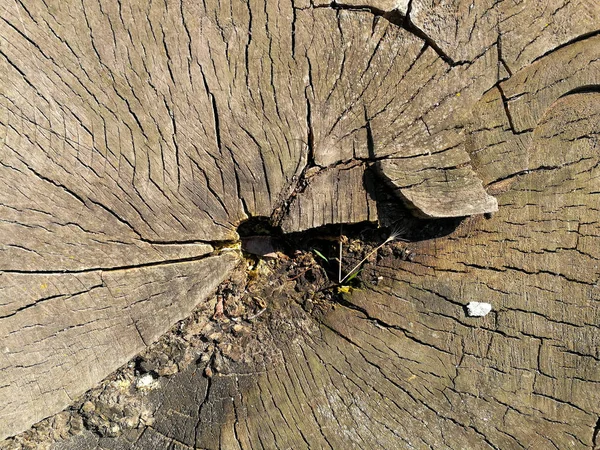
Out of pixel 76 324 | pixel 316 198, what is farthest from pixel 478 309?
pixel 76 324

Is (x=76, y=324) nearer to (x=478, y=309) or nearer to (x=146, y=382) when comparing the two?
(x=146, y=382)

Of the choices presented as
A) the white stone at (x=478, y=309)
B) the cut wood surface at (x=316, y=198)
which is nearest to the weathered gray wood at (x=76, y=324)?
the cut wood surface at (x=316, y=198)

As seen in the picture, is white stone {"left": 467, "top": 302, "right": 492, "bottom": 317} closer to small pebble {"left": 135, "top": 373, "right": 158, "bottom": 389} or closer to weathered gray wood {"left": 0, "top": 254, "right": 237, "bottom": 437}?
weathered gray wood {"left": 0, "top": 254, "right": 237, "bottom": 437}

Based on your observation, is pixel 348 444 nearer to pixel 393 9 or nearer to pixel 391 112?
pixel 391 112

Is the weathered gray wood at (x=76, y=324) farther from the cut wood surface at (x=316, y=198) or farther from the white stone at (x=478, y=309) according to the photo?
the white stone at (x=478, y=309)

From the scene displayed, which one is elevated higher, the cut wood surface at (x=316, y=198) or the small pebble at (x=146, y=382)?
the cut wood surface at (x=316, y=198)

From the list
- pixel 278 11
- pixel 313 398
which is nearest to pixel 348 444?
pixel 313 398

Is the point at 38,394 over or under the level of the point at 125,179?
under

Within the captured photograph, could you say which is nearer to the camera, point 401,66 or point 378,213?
point 401,66

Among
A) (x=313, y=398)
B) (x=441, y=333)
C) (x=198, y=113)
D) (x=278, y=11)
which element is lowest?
(x=313, y=398)
